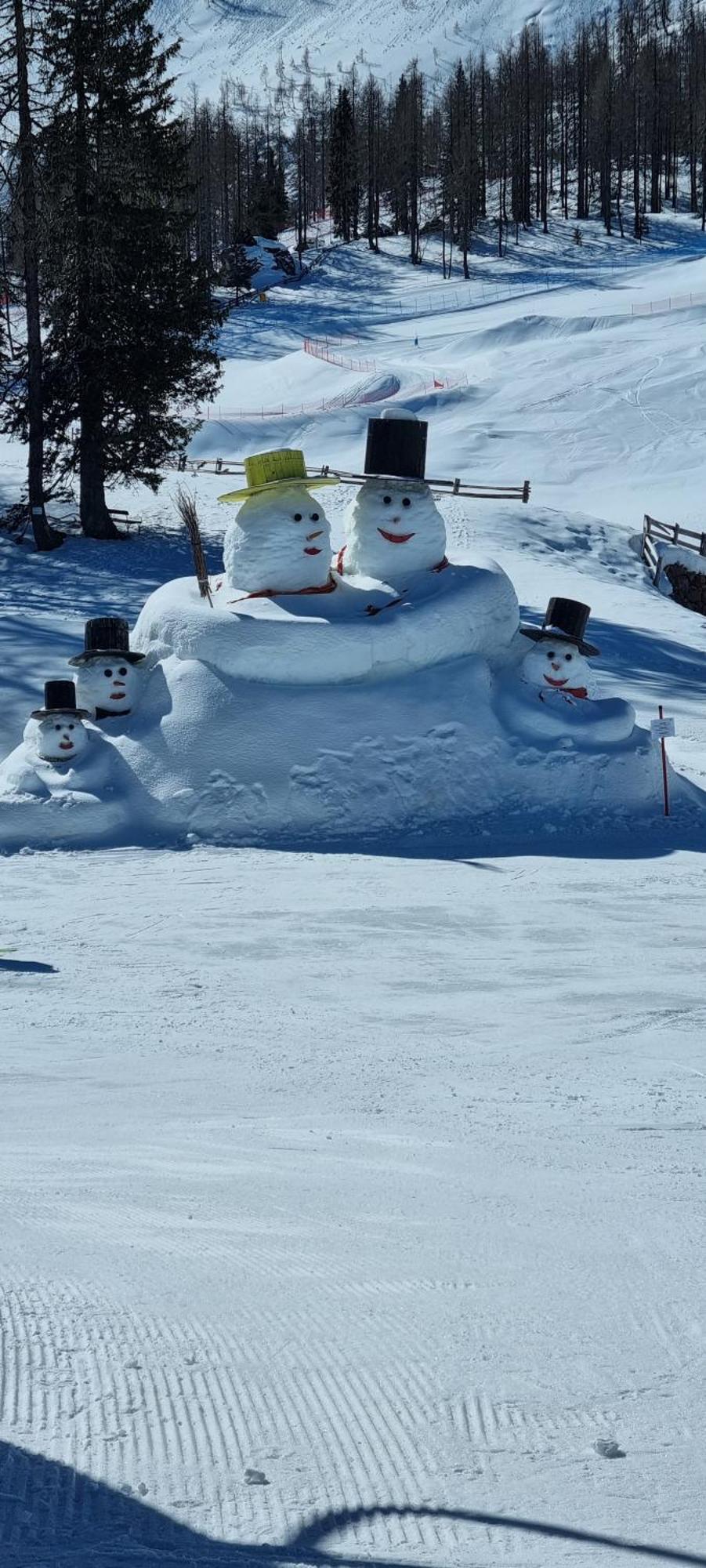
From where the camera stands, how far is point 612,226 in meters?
72.8

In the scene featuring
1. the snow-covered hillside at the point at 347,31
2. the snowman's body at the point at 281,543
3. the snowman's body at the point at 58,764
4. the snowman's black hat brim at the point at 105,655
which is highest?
the snow-covered hillside at the point at 347,31

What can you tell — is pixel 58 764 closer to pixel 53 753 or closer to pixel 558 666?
pixel 53 753

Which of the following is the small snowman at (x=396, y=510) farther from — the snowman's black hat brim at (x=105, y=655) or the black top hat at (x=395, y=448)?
the snowman's black hat brim at (x=105, y=655)

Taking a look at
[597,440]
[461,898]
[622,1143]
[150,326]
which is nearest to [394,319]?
[597,440]

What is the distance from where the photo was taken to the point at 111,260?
23.2m

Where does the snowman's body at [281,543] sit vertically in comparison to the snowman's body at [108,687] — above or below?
above

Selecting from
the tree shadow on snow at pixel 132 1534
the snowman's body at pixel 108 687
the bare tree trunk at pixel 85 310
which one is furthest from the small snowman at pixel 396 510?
the bare tree trunk at pixel 85 310

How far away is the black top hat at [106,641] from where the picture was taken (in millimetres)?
13117

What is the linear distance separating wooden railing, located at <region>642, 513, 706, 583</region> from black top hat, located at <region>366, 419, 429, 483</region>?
1398cm

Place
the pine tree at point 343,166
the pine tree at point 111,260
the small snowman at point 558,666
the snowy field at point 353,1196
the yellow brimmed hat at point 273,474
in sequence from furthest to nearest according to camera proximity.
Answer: the pine tree at point 343,166 → the pine tree at point 111,260 → the small snowman at point 558,666 → the yellow brimmed hat at point 273,474 → the snowy field at point 353,1196

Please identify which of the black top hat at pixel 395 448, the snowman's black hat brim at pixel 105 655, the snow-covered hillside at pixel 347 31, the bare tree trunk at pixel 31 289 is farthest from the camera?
the snow-covered hillside at pixel 347 31

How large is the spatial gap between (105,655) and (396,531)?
2916mm

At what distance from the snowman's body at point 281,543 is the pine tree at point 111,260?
11.6 m

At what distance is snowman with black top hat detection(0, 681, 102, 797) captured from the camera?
12281 mm
